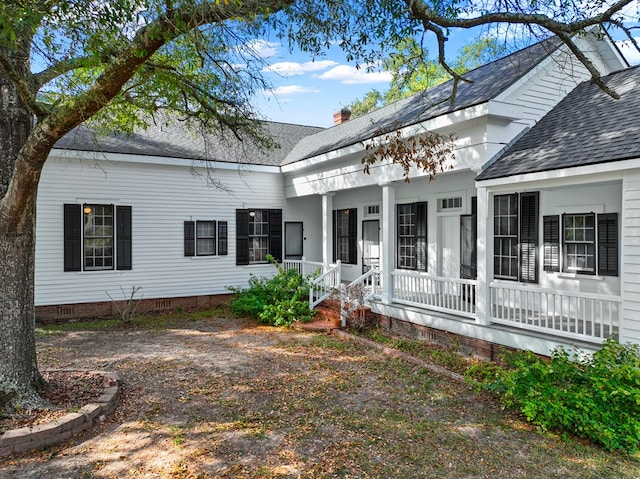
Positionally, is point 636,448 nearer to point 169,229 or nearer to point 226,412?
point 226,412

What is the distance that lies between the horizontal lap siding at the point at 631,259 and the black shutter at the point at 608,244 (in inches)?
76.2

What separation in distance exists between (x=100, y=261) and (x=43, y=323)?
2012 mm

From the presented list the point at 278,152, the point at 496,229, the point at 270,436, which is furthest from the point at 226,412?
the point at 278,152

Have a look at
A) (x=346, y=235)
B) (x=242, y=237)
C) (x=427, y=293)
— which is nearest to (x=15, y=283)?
(x=427, y=293)

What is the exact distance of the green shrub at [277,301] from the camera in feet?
35.4

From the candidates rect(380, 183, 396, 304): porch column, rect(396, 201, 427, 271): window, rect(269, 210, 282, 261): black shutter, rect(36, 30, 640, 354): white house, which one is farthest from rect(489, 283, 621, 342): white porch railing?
rect(269, 210, 282, 261): black shutter

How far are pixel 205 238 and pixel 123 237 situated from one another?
230 cm

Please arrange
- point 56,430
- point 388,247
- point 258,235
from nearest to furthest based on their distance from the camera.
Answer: point 56,430 < point 388,247 < point 258,235

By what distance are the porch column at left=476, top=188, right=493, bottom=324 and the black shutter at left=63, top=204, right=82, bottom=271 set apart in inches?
387

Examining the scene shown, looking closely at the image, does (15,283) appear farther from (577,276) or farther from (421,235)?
(577,276)

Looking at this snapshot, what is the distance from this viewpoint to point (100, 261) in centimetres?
1168

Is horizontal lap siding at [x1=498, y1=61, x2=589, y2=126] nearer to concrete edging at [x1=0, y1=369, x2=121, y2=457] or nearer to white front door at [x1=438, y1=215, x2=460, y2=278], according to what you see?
white front door at [x1=438, y1=215, x2=460, y2=278]

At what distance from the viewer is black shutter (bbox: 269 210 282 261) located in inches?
554

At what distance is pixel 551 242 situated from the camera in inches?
332
